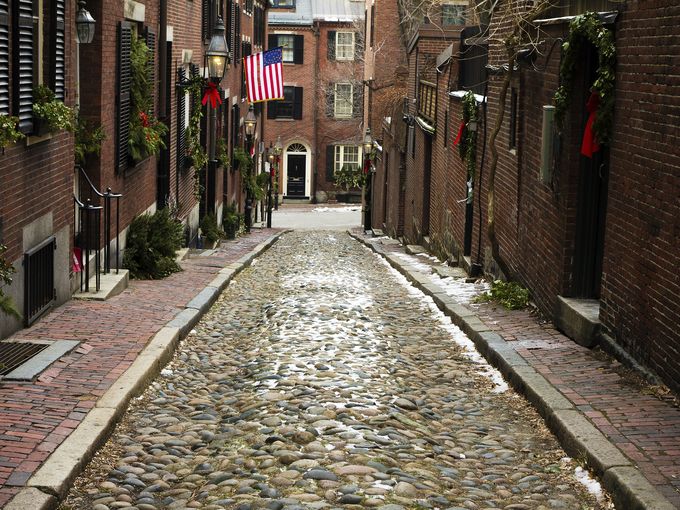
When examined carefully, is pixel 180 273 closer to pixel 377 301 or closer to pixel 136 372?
pixel 377 301

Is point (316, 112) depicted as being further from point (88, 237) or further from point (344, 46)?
point (88, 237)

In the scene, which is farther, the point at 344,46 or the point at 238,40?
the point at 344,46

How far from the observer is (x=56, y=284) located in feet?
36.5

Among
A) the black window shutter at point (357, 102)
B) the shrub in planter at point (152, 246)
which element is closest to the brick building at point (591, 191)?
the shrub in planter at point (152, 246)

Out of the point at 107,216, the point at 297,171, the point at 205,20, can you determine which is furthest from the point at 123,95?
the point at 297,171

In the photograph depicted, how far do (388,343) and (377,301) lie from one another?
10.6 ft

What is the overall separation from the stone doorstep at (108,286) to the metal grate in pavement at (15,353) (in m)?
2.91

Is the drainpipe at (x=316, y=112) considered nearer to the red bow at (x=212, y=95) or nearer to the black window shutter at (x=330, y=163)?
the black window shutter at (x=330, y=163)

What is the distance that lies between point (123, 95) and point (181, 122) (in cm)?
581

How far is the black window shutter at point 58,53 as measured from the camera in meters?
10.7

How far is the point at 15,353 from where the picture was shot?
8.79 meters

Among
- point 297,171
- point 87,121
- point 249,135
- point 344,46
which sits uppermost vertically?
point 344,46

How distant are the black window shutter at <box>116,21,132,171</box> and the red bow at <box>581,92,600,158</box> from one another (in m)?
6.88

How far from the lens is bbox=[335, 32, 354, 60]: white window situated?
185ft
